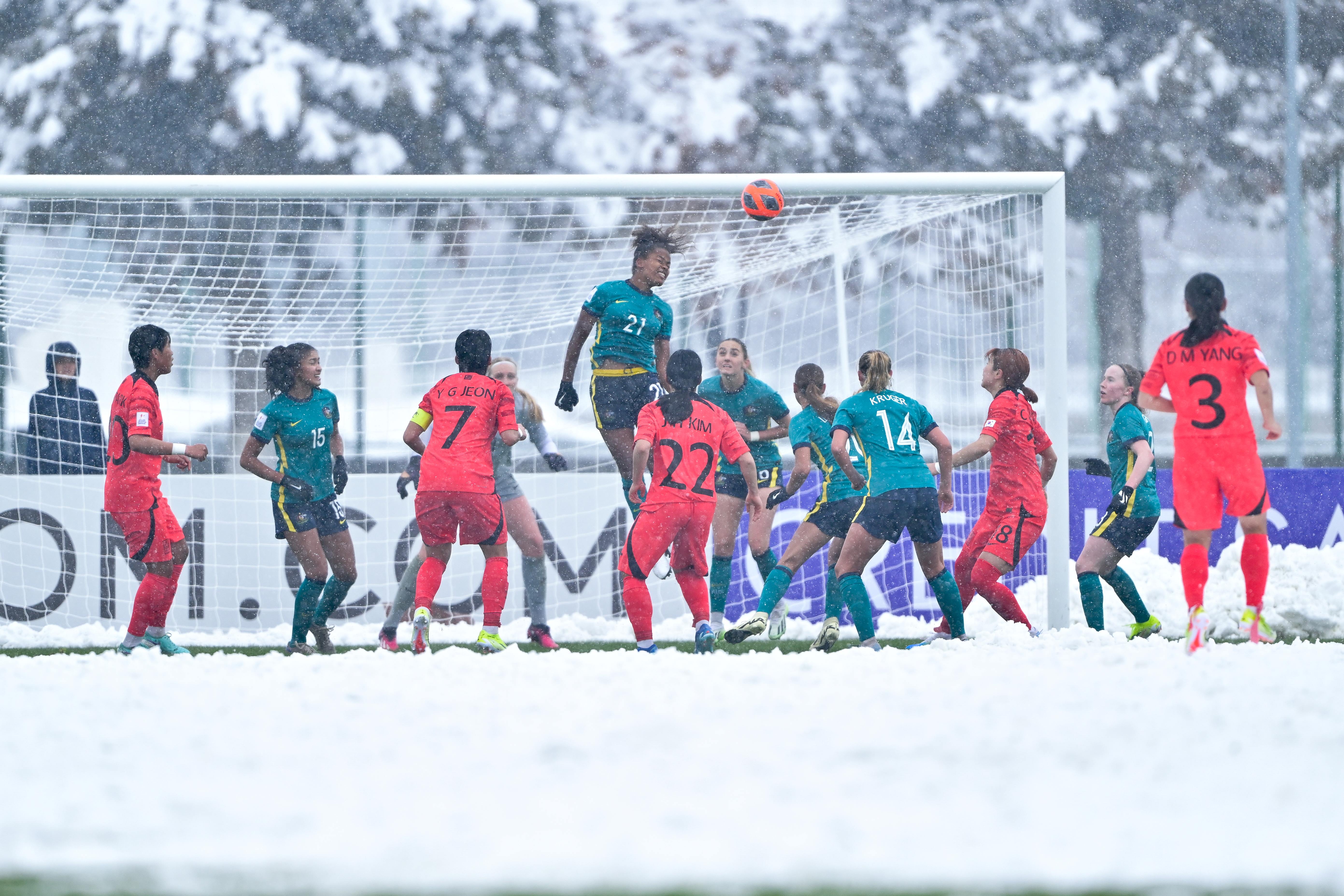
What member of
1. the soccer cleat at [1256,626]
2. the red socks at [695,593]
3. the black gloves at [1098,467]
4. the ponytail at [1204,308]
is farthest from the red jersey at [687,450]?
the soccer cleat at [1256,626]

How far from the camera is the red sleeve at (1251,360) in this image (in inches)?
241

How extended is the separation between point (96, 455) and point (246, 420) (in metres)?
1.26

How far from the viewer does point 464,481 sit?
6.97m

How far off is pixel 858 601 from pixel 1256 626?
1805 millimetres

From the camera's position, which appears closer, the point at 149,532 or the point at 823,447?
the point at 149,532

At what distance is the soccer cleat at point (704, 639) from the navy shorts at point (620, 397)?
120 cm

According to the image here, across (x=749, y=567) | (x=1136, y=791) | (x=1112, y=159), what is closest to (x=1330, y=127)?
(x=1112, y=159)

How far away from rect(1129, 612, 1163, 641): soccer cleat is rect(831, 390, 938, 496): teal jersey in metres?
1.69

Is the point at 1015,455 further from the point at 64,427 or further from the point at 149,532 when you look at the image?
the point at 64,427

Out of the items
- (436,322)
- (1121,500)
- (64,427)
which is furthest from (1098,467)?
(64,427)

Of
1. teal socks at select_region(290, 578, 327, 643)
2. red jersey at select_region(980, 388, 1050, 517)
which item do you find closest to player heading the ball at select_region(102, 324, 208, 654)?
teal socks at select_region(290, 578, 327, 643)

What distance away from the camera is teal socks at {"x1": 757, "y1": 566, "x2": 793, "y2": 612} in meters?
7.27

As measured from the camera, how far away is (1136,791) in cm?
339

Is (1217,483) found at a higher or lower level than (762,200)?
lower
